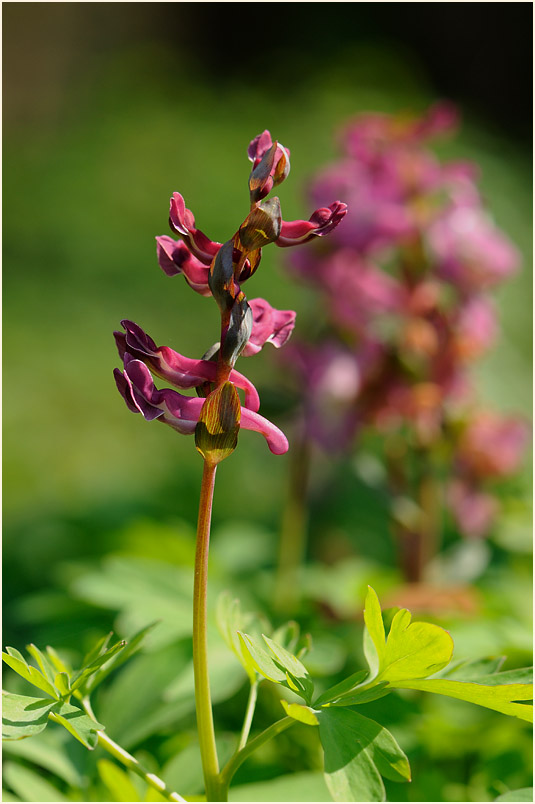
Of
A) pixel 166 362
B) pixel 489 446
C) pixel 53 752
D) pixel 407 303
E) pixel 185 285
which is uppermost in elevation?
pixel 185 285

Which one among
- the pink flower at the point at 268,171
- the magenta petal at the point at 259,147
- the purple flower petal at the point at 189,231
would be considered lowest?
the purple flower petal at the point at 189,231

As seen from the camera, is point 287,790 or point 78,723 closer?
point 78,723

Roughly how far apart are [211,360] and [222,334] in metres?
0.04

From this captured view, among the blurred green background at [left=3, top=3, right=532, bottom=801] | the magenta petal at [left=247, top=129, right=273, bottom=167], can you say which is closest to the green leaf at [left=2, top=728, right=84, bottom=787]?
the blurred green background at [left=3, top=3, right=532, bottom=801]

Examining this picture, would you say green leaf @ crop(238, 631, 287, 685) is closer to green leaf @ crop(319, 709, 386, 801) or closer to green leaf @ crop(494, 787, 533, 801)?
green leaf @ crop(319, 709, 386, 801)

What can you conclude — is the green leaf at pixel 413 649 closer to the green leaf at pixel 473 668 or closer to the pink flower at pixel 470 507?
the green leaf at pixel 473 668

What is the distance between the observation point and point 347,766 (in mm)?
472

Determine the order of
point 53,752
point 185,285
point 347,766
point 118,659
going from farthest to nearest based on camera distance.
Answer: point 185,285, point 53,752, point 118,659, point 347,766

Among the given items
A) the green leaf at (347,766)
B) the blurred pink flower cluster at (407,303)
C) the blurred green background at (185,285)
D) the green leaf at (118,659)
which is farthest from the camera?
the blurred pink flower cluster at (407,303)

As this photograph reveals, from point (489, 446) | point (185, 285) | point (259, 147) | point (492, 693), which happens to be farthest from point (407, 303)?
→ point (185, 285)

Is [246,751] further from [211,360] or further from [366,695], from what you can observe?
[211,360]

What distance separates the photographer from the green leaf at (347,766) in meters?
0.46

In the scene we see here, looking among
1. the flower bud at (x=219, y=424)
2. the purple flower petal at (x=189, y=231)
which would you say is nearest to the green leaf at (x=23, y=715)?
the flower bud at (x=219, y=424)

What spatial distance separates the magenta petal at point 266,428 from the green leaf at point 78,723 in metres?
0.21
